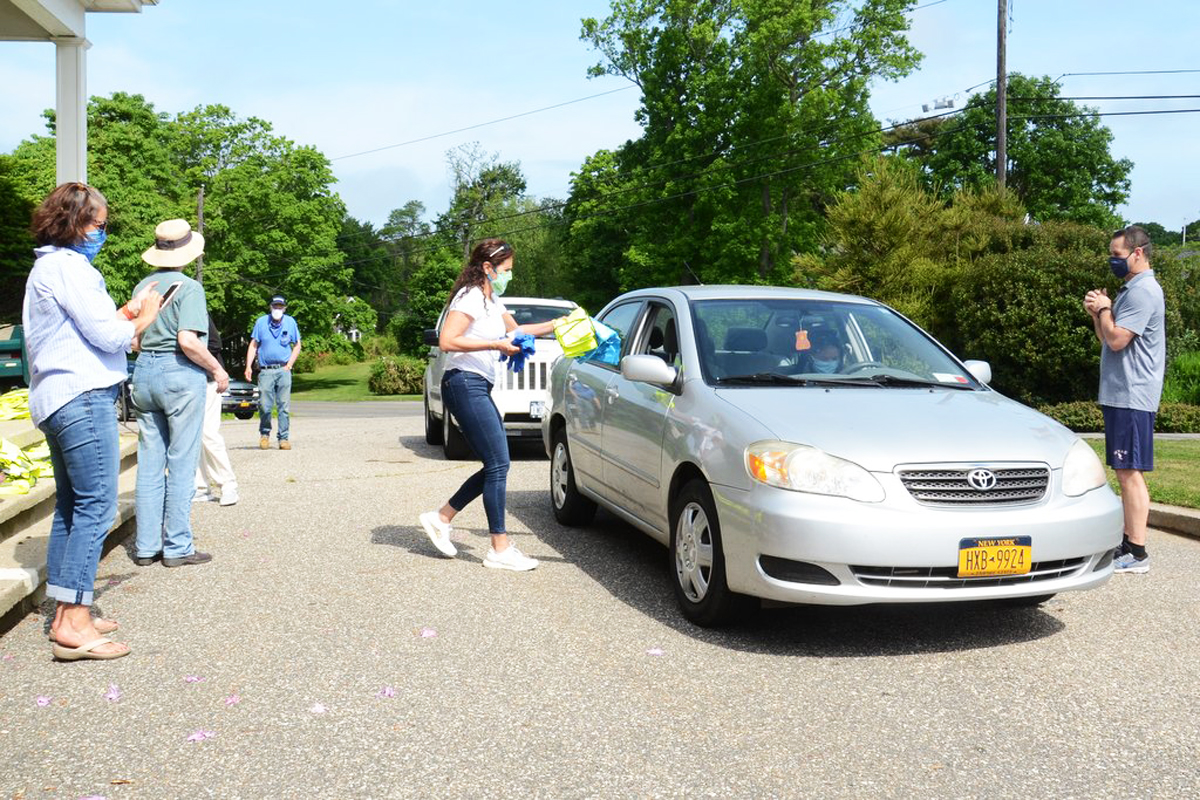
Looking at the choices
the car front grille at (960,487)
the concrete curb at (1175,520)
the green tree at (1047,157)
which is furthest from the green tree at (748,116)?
the car front grille at (960,487)

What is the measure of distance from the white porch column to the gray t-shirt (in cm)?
1136

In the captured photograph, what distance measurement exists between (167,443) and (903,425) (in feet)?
14.3

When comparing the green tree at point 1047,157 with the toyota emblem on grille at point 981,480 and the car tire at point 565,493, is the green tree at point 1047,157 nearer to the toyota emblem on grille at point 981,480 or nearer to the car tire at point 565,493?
the car tire at point 565,493

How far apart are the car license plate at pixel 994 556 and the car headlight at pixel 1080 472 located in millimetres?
410

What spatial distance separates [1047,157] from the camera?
5341cm

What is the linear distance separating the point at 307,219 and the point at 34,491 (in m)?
48.1

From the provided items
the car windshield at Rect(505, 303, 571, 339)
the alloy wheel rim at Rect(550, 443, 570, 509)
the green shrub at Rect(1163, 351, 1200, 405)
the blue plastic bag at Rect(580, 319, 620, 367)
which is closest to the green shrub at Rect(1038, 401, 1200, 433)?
the green shrub at Rect(1163, 351, 1200, 405)

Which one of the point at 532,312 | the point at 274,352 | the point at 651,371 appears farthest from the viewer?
the point at 532,312

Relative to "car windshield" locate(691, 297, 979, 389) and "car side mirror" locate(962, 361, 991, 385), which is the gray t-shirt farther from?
"car windshield" locate(691, 297, 979, 389)

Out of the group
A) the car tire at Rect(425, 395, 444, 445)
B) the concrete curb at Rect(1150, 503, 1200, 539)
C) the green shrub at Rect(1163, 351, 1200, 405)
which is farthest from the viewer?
the green shrub at Rect(1163, 351, 1200, 405)

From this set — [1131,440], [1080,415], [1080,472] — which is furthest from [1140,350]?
[1080,415]

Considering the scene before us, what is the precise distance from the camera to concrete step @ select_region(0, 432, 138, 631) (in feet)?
17.7

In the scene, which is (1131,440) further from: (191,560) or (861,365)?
(191,560)

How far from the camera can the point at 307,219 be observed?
5322cm
